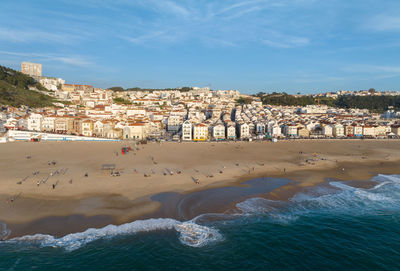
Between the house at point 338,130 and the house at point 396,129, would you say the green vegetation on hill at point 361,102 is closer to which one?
the house at point 396,129

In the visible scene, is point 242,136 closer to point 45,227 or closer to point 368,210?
point 368,210

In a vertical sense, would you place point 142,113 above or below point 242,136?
above

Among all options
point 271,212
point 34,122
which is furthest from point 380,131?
point 34,122

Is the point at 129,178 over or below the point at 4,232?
over

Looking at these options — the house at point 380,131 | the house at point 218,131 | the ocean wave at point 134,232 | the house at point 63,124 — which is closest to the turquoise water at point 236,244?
the ocean wave at point 134,232

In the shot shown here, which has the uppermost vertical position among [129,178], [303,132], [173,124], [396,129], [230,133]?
[173,124]

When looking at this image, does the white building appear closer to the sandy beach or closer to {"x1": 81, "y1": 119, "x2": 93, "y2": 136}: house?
the sandy beach

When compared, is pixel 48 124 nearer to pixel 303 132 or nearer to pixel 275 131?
pixel 275 131

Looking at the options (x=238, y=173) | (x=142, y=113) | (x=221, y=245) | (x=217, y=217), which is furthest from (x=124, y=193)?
(x=142, y=113)
